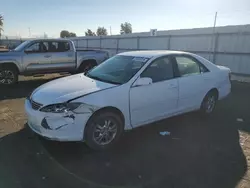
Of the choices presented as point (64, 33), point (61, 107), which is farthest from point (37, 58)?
point (64, 33)

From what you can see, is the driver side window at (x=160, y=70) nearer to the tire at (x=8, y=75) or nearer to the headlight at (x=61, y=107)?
the headlight at (x=61, y=107)

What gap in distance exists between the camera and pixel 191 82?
529cm

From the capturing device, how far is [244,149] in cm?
421

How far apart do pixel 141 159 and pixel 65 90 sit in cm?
166

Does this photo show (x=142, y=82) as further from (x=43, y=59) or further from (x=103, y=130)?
(x=43, y=59)

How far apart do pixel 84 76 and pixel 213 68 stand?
3090 mm

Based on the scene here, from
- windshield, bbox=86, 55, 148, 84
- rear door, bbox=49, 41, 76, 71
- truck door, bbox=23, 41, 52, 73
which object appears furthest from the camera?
rear door, bbox=49, 41, 76, 71

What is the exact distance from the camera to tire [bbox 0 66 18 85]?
30.8ft

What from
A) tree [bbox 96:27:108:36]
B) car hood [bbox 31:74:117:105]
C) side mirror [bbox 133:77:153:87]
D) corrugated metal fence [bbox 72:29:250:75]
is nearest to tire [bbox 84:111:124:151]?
car hood [bbox 31:74:117:105]

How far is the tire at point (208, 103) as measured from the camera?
5.81 metres

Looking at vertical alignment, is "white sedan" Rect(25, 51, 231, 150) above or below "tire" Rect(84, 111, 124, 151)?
above

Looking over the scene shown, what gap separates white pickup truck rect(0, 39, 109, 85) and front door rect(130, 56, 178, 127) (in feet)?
21.4

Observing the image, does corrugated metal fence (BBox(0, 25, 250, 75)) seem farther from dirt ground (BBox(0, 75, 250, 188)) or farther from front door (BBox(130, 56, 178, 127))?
front door (BBox(130, 56, 178, 127))

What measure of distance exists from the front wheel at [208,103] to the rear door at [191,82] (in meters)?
0.19
